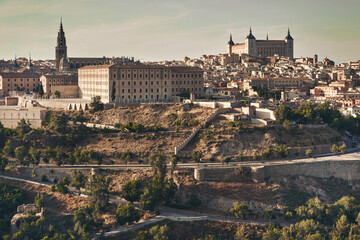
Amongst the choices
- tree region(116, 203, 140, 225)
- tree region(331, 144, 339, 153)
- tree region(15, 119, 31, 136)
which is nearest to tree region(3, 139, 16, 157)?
tree region(15, 119, 31, 136)

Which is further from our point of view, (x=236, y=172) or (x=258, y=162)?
→ (x=258, y=162)

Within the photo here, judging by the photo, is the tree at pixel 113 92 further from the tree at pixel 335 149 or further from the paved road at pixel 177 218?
the tree at pixel 335 149

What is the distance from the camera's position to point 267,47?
14138 cm

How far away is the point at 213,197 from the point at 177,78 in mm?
27084

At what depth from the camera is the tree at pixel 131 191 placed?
43.4 m

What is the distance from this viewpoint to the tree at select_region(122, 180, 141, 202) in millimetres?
43375

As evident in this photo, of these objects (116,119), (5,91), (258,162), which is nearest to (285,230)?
(258,162)

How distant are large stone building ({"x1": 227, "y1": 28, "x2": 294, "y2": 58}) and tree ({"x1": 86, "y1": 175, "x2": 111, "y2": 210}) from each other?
99.4 m

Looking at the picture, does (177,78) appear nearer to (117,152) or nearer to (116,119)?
(116,119)

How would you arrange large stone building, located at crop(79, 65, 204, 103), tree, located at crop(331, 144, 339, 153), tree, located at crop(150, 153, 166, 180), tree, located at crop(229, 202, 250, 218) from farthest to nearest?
large stone building, located at crop(79, 65, 204, 103)
tree, located at crop(331, 144, 339, 153)
tree, located at crop(150, 153, 166, 180)
tree, located at crop(229, 202, 250, 218)

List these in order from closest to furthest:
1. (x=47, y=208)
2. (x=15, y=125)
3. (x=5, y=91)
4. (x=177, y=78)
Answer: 1. (x=47, y=208)
2. (x=15, y=125)
3. (x=177, y=78)
4. (x=5, y=91)

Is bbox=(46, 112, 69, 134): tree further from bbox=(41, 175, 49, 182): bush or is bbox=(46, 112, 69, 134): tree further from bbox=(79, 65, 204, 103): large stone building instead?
bbox=(41, 175, 49, 182): bush

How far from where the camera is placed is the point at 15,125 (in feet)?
200

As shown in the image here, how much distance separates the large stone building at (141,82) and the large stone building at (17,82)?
1710 centimetres
